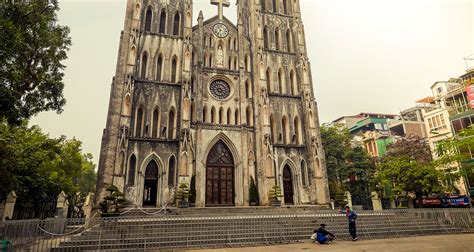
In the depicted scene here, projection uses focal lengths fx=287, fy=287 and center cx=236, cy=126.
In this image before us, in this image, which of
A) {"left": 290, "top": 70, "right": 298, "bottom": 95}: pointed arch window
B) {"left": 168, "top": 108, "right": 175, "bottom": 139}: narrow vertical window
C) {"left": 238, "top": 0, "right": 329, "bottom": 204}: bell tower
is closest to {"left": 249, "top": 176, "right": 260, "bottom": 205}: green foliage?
{"left": 238, "top": 0, "right": 329, "bottom": 204}: bell tower

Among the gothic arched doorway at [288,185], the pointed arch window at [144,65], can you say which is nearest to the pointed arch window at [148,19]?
the pointed arch window at [144,65]

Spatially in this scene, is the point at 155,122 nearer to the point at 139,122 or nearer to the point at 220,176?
the point at 139,122

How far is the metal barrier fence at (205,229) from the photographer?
380 inches

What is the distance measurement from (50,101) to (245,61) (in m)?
15.6

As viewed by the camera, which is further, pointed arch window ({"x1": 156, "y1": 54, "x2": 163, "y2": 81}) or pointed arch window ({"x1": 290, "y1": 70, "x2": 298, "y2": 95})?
pointed arch window ({"x1": 290, "y1": 70, "x2": 298, "y2": 95})

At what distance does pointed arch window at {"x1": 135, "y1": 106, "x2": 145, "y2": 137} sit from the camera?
1995cm

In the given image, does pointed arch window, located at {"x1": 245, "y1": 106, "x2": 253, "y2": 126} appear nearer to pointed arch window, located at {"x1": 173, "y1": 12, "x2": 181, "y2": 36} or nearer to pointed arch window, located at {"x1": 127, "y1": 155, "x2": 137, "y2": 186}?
pointed arch window, located at {"x1": 173, "y1": 12, "x2": 181, "y2": 36}

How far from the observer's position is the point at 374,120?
143ft

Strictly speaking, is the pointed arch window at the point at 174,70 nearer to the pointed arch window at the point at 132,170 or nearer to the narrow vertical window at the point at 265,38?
the pointed arch window at the point at 132,170

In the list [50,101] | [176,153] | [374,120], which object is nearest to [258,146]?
[176,153]

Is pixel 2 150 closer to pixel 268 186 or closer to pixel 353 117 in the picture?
pixel 268 186

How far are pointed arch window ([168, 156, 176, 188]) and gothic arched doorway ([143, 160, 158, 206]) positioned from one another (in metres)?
0.88

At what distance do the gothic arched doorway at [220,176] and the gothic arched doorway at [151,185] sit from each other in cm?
358

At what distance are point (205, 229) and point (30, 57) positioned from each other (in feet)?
33.4
